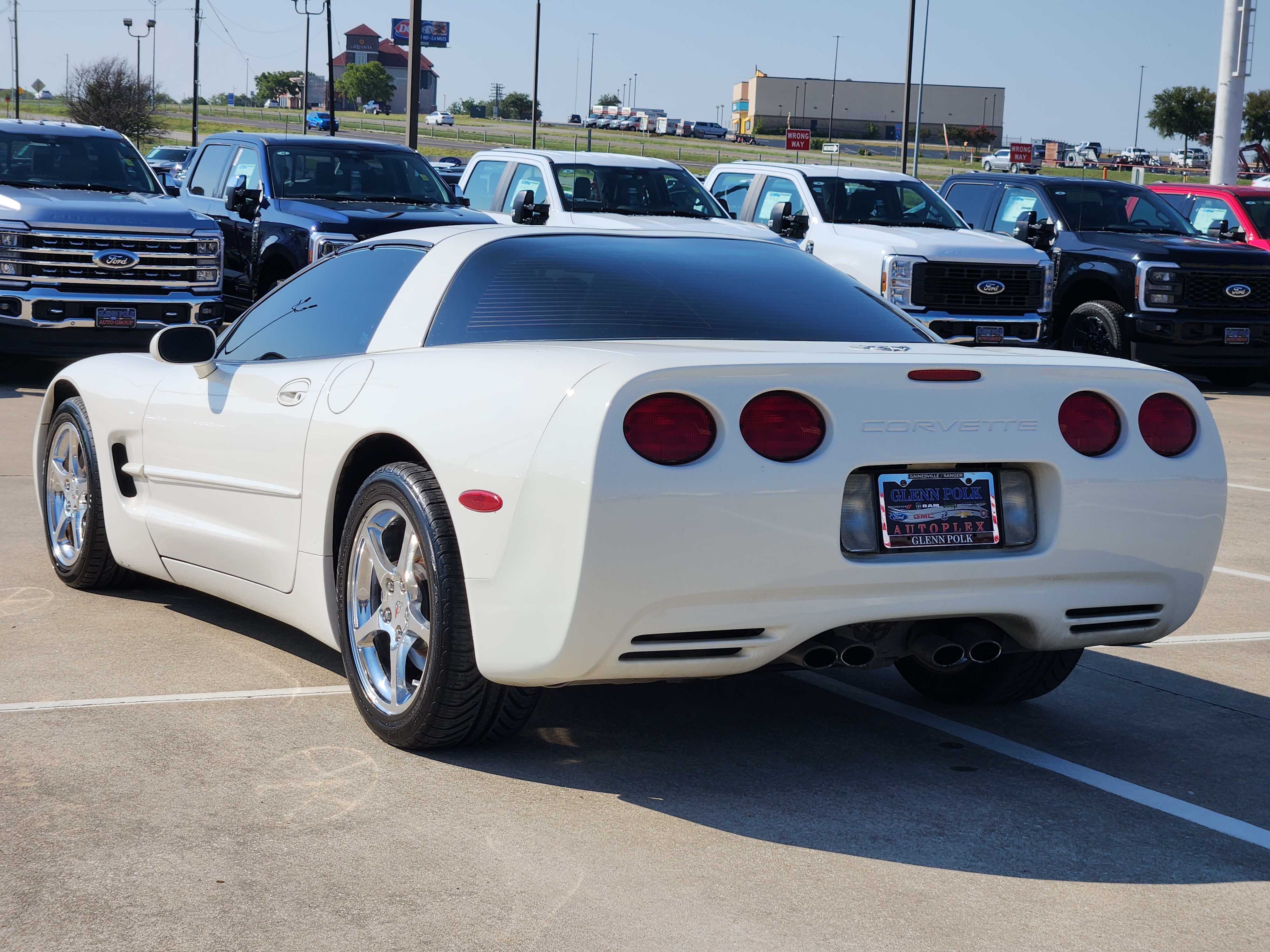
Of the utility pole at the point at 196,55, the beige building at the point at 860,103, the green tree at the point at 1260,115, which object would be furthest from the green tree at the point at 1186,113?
the utility pole at the point at 196,55

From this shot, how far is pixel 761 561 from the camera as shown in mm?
3730

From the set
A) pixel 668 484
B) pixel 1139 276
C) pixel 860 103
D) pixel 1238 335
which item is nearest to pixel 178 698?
pixel 668 484

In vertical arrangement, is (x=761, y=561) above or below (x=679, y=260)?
below

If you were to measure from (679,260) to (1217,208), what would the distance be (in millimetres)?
15578

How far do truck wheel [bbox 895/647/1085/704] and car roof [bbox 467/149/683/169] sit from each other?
397 inches

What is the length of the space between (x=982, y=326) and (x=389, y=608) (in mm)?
11065

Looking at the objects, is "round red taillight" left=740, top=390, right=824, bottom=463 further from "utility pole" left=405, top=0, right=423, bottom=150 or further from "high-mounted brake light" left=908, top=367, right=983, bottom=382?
"utility pole" left=405, top=0, right=423, bottom=150

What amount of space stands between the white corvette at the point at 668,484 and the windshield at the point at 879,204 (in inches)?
417

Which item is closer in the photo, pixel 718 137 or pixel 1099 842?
pixel 1099 842

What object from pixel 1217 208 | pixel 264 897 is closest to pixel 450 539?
pixel 264 897

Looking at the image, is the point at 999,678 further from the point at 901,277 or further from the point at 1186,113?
the point at 1186,113

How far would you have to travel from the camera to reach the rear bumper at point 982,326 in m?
14.4

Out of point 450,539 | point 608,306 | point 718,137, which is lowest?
point 450,539

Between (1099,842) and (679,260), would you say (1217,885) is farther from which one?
(679,260)
